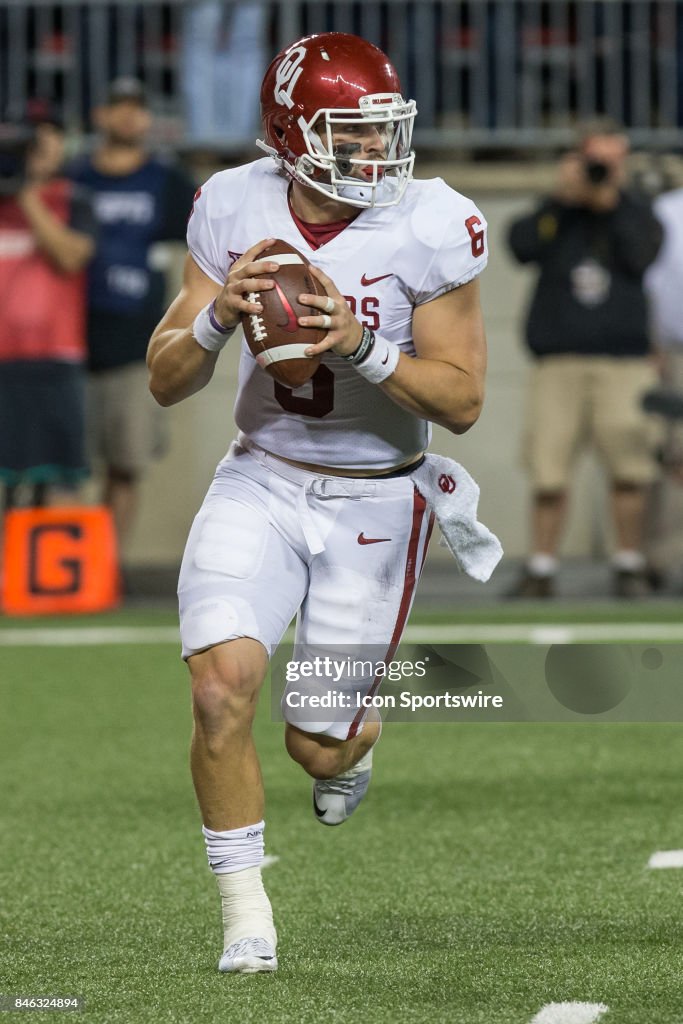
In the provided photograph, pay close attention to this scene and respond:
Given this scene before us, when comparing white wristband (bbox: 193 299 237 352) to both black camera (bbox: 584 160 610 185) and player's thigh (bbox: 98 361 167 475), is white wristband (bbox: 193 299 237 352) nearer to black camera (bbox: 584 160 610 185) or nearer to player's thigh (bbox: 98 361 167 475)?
black camera (bbox: 584 160 610 185)

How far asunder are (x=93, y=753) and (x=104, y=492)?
12.7 feet

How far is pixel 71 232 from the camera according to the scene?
9000 mm

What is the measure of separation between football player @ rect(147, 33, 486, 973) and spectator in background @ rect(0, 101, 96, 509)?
5.20 m

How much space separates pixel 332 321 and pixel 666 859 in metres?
1.61

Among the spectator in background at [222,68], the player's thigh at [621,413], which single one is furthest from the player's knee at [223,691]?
the spectator in background at [222,68]

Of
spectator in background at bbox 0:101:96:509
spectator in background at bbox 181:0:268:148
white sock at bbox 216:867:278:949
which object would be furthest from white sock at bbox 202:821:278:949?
spectator in background at bbox 181:0:268:148

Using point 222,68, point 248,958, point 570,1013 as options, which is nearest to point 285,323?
point 248,958

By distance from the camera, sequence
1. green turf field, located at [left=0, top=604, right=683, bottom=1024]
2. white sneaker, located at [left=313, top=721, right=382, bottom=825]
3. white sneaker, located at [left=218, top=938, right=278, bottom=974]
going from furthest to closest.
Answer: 1. white sneaker, located at [left=313, top=721, right=382, bottom=825]
2. white sneaker, located at [left=218, top=938, right=278, bottom=974]
3. green turf field, located at [left=0, top=604, right=683, bottom=1024]

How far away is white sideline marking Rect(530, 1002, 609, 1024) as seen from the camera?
304cm

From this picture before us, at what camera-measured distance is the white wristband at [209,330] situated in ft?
11.6

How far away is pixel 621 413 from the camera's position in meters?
8.98

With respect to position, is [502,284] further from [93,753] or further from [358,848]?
[358,848]

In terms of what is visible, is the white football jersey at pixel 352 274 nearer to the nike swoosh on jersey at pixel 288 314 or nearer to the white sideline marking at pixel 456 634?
the nike swoosh on jersey at pixel 288 314

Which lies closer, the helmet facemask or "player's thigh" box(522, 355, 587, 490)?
the helmet facemask
